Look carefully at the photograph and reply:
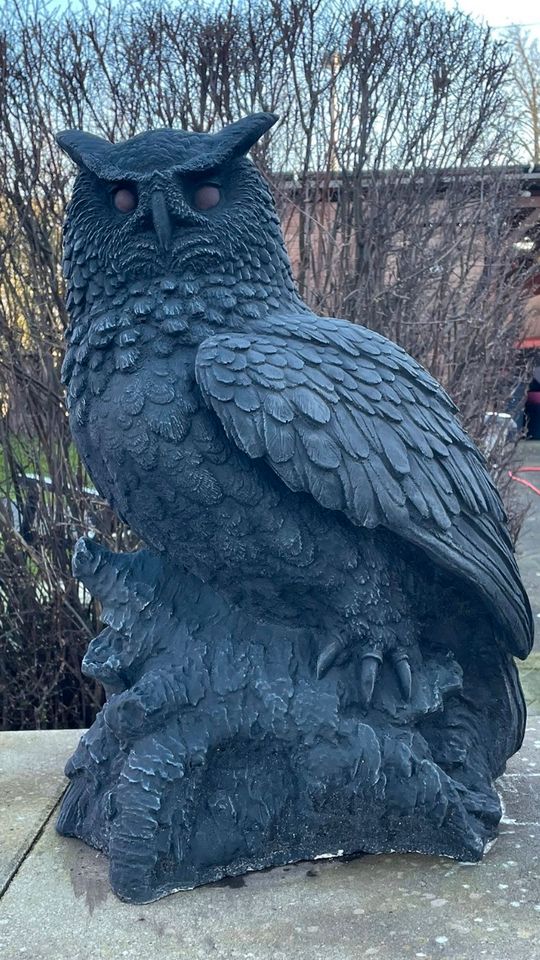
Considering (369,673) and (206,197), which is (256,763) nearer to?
(369,673)

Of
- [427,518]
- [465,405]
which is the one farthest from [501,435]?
[427,518]

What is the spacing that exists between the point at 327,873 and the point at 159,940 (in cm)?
42

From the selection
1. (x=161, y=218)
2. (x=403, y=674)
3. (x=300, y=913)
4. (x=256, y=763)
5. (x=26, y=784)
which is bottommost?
(x=26, y=784)

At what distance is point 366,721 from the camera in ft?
7.09

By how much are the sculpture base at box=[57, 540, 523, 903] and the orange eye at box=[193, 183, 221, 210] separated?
0.90 m

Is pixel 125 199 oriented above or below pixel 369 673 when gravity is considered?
above

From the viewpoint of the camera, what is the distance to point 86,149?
6.85ft

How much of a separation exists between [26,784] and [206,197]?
67.7 inches

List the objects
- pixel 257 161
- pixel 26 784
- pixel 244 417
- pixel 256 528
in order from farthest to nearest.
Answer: pixel 257 161
pixel 26 784
pixel 256 528
pixel 244 417

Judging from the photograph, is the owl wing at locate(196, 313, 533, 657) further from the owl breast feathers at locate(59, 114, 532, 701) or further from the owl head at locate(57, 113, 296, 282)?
the owl head at locate(57, 113, 296, 282)

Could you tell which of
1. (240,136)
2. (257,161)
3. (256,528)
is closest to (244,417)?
(256,528)

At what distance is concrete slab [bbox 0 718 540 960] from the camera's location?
1847mm

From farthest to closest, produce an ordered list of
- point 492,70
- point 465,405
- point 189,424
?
point 465,405
point 492,70
point 189,424

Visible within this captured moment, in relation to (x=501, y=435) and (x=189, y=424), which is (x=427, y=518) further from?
(x=501, y=435)
